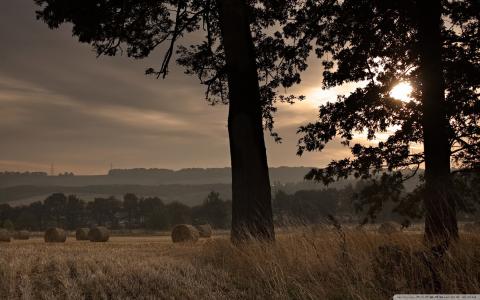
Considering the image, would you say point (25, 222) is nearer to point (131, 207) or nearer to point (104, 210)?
point (104, 210)

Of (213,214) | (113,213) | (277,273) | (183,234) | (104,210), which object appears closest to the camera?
(277,273)

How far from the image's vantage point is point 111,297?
6820 millimetres

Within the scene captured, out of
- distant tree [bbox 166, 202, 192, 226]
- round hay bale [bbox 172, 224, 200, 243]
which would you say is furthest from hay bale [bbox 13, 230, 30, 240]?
distant tree [bbox 166, 202, 192, 226]

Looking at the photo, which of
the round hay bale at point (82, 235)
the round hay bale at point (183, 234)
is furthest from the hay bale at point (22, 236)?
the round hay bale at point (183, 234)

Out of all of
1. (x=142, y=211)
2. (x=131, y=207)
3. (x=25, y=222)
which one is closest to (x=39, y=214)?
(x=25, y=222)

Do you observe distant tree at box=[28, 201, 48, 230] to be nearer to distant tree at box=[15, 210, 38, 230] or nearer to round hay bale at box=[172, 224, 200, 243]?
distant tree at box=[15, 210, 38, 230]

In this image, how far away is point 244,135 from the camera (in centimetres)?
1230

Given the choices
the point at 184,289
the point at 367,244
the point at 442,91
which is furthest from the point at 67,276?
the point at 442,91

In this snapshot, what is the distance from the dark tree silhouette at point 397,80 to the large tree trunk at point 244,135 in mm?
1695

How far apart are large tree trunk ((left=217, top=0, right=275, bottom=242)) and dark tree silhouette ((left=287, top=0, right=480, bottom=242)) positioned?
1.69 meters

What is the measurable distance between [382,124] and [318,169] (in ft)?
7.09

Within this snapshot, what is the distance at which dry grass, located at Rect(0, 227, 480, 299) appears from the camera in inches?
230

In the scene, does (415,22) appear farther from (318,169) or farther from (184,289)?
(184,289)

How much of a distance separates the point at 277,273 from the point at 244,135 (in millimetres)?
5822
